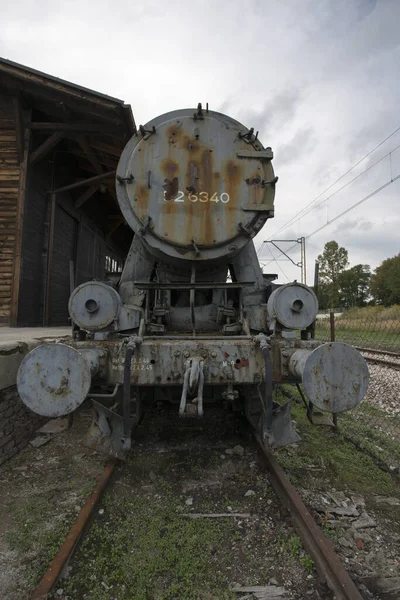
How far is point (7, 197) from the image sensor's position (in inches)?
311

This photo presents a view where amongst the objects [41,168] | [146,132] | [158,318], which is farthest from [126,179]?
[41,168]

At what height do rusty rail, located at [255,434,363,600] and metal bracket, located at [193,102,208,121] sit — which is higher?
metal bracket, located at [193,102,208,121]

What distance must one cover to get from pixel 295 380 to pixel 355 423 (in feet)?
8.45

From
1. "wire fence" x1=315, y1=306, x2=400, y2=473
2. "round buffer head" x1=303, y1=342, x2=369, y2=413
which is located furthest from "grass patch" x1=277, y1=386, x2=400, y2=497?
"round buffer head" x1=303, y1=342, x2=369, y2=413

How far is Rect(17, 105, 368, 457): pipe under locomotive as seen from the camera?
2.64 metres

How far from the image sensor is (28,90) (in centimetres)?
779

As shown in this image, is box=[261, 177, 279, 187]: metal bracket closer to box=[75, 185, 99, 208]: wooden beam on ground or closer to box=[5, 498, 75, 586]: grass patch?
box=[5, 498, 75, 586]: grass patch

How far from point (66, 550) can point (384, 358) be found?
1082 cm

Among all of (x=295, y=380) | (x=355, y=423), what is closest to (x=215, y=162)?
(x=295, y=380)

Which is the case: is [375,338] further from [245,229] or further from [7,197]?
[7,197]

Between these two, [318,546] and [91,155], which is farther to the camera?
[91,155]

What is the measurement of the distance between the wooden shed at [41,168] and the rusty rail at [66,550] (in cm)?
487

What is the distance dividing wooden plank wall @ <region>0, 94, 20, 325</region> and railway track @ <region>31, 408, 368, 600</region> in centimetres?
521

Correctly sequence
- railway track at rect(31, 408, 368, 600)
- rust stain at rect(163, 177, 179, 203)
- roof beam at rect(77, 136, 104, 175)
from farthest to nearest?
roof beam at rect(77, 136, 104, 175) < rust stain at rect(163, 177, 179, 203) < railway track at rect(31, 408, 368, 600)
